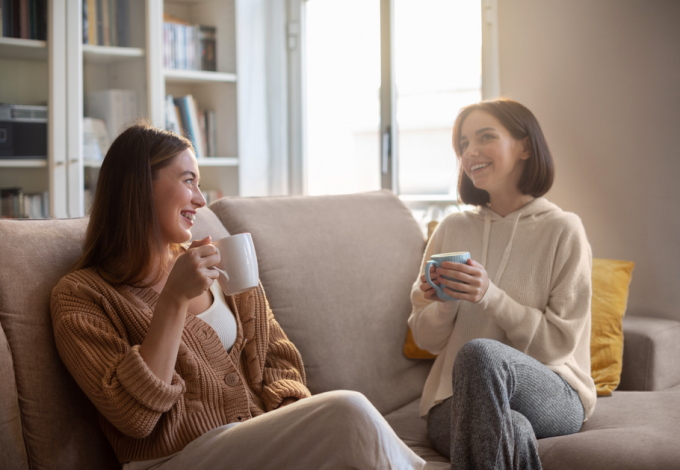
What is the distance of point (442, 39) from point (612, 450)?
85.0 inches

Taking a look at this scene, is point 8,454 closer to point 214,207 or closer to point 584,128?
point 214,207

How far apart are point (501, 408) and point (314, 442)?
0.42m

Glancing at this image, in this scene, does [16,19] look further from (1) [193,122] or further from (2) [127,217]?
(2) [127,217]

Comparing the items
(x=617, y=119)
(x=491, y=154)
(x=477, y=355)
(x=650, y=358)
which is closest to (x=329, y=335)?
(x=477, y=355)

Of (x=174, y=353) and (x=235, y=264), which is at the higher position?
(x=235, y=264)

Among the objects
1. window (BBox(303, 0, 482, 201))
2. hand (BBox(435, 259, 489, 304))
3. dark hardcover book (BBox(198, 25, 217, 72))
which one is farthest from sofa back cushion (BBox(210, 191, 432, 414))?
dark hardcover book (BBox(198, 25, 217, 72))

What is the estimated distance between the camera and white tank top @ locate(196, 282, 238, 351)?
134 centimetres

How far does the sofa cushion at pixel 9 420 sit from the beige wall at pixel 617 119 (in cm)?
192

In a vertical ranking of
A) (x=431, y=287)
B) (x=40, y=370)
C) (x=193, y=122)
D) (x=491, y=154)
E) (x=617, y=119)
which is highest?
(x=193, y=122)

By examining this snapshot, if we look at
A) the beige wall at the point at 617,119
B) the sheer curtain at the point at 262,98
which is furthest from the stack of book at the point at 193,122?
the beige wall at the point at 617,119

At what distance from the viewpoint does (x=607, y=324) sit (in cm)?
185

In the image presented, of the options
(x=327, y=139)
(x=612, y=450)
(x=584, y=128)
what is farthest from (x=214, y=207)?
(x=327, y=139)

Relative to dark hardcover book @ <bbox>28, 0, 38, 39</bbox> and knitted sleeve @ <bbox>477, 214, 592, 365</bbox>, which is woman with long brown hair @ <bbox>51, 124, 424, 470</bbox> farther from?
dark hardcover book @ <bbox>28, 0, 38, 39</bbox>

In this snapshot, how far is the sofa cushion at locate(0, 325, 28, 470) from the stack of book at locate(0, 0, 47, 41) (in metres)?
1.81
